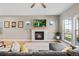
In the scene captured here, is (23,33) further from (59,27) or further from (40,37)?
(59,27)

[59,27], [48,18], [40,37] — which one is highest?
[48,18]

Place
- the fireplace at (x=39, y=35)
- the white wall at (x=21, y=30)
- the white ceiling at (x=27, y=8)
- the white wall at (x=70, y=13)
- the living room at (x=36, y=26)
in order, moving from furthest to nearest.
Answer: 1. the fireplace at (x=39, y=35)
2. the white wall at (x=21, y=30)
3. the living room at (x=36, y=26)
4. the white wall at (x=70, y=13)
5. the white ceiling at (x=27, y=8)

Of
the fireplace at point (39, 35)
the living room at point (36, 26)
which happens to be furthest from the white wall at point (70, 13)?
the fireplace at point (39, 35)

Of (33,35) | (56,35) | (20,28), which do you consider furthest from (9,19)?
(56,35)

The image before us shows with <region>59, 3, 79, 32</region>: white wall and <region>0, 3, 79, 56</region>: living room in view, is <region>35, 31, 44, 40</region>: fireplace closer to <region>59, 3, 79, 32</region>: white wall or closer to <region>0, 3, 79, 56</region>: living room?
<region>0, 3, 79, 56</region>: living room

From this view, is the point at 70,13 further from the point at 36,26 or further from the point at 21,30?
the point at 21,30

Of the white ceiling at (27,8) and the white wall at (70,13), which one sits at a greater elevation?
the white ceiling at (27,8)

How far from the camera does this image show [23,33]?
26.0 ft

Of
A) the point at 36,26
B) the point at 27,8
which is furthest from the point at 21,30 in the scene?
the point at 27,8

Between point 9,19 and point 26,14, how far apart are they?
103 centimetres

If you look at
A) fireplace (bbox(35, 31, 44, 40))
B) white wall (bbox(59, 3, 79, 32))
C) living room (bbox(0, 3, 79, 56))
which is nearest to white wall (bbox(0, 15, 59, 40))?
living room (bbox(0, 3, 79, 56))

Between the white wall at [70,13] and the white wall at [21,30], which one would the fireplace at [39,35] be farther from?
the white wall at [70,13]

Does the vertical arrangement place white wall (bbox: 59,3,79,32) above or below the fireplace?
above

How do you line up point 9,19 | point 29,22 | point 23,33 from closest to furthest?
point 9,19 < point 23,33 < point 29,22
